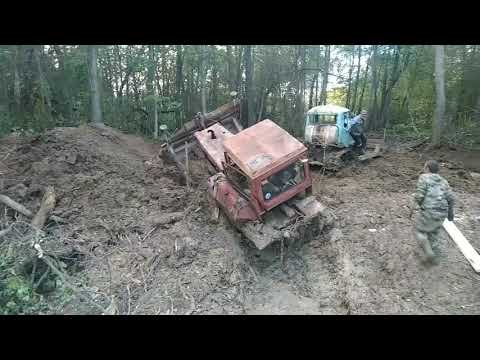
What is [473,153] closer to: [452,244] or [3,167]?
[452,244]

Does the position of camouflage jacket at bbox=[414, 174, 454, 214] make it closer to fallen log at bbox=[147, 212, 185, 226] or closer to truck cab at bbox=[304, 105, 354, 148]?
fallen log at bbox=[147, 212, 185, 226]

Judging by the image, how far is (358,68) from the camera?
67.3 feet

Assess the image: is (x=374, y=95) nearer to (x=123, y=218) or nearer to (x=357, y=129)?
(x=357, y=129)

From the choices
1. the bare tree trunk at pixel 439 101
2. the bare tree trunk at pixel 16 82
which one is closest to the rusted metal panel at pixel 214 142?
the bare tree trunk at pixel 439 101

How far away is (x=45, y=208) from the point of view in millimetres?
7285

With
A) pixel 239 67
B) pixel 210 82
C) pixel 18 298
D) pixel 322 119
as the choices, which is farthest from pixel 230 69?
pixel 18 298

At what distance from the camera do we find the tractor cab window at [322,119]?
459 inches

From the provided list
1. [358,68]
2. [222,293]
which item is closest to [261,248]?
[222,293]

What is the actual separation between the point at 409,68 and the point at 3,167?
1930 cm

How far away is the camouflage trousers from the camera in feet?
17.0

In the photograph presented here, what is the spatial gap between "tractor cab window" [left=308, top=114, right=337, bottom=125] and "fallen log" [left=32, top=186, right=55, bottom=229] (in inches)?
314

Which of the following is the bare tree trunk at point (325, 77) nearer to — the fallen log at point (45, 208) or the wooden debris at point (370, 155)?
the wooden debris at point (370, 155)

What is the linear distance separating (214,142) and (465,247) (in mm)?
5558

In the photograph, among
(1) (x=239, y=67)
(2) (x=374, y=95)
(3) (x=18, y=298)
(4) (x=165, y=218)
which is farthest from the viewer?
(2) (x=374, y=95)
